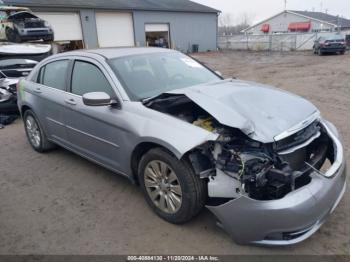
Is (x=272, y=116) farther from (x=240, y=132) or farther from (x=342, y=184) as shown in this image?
(x=342, y=184)

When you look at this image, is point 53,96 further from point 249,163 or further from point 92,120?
point 249,163

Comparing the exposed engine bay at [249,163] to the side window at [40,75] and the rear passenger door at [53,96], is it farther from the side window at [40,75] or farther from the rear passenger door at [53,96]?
the side window at [40,75]

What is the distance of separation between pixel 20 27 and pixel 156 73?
1087 cm

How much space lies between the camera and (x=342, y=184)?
9.07 feet

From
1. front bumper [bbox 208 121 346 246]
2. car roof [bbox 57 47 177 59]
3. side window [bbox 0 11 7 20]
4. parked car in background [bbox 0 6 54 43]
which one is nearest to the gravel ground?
front bumper [bbox 208 121 346 246]

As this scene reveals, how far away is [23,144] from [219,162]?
14.6 ft

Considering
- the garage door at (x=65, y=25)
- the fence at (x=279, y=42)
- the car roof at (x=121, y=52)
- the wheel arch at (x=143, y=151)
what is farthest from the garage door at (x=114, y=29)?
the wheel arch at (x=143, y=151)

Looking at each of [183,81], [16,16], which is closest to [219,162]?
[183,81]

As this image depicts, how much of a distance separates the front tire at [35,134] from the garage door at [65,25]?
52.9 feet

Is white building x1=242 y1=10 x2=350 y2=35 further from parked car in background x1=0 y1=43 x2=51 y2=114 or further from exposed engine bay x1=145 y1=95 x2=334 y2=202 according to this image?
exposed engine bay x1=145 y1=95 x2=334 y2=202

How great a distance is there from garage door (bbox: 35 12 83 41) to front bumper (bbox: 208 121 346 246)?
1982 cm

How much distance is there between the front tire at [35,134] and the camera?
193 inches

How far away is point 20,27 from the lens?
12211mm

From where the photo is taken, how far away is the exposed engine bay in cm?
240
